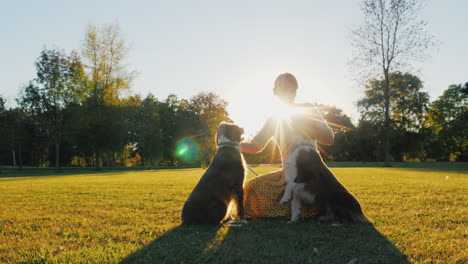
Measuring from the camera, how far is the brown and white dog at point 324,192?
417 cm

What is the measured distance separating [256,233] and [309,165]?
1.16m

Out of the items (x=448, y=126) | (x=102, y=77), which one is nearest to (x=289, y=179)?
(x=102, y=77)

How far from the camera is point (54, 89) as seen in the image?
3372 cm

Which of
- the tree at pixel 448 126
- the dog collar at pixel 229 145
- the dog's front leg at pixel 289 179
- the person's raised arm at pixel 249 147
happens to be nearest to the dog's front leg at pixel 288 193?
the dog's front leg at pixel 289 179

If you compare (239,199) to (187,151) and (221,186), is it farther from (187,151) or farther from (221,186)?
(187,151)

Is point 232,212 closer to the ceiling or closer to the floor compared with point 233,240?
closer to the ceiling

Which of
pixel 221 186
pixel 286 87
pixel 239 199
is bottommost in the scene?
pixel 239 199

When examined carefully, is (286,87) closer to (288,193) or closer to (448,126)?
(288,193)

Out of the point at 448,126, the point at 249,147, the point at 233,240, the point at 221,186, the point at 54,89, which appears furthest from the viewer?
the point at 448,126

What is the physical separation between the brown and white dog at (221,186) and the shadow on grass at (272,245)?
0.18m

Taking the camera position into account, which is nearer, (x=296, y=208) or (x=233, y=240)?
(x=233, y=240)

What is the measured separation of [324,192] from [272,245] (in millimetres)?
1250

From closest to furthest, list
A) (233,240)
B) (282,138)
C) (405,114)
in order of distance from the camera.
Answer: (233,240) < (282,138) < (405,114)

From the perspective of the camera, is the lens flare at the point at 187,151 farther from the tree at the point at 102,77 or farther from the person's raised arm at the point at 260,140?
the person's raised arm at the point at 260,140
